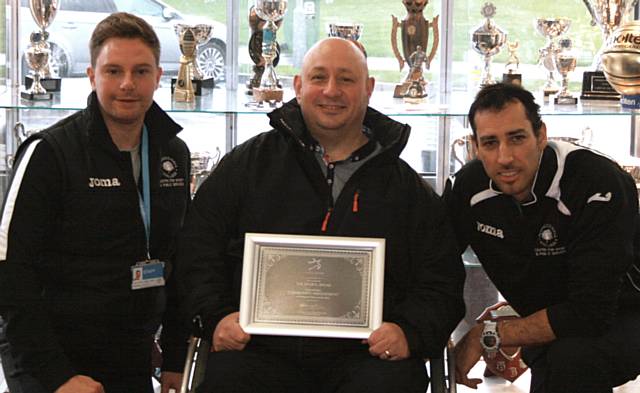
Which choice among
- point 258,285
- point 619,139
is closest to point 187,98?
point 258,285

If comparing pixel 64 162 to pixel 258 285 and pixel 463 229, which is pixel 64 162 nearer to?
pixel 258 285

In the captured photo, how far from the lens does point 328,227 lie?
2988 millimetres

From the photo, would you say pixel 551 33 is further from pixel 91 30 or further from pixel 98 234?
pixel 98 234

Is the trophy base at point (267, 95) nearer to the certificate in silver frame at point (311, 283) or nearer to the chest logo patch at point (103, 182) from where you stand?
the chest logo patch at point (103, 182)

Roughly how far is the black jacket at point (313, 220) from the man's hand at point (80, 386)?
12.2 inches

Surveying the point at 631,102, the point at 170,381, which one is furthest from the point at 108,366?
Result: the point at 631,102

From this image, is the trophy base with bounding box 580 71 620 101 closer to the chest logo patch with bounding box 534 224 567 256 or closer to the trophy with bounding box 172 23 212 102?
the chest logo patch with bounding box 534 224 567 256

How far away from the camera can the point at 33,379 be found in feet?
9.56

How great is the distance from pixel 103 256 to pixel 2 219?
0.94 ft

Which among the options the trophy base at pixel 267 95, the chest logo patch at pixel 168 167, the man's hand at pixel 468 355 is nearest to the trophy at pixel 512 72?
the trophy base at pixel 267 95

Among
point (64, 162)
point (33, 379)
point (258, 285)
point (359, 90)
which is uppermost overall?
point (359, 90)

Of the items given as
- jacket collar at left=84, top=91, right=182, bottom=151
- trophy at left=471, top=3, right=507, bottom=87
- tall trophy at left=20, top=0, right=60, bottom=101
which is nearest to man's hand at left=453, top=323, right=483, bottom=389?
jacket collar at left=84, top=91, right=182, bottom=151

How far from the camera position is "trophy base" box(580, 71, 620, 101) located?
416 centimetres

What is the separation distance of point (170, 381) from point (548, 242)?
1.14 meters
